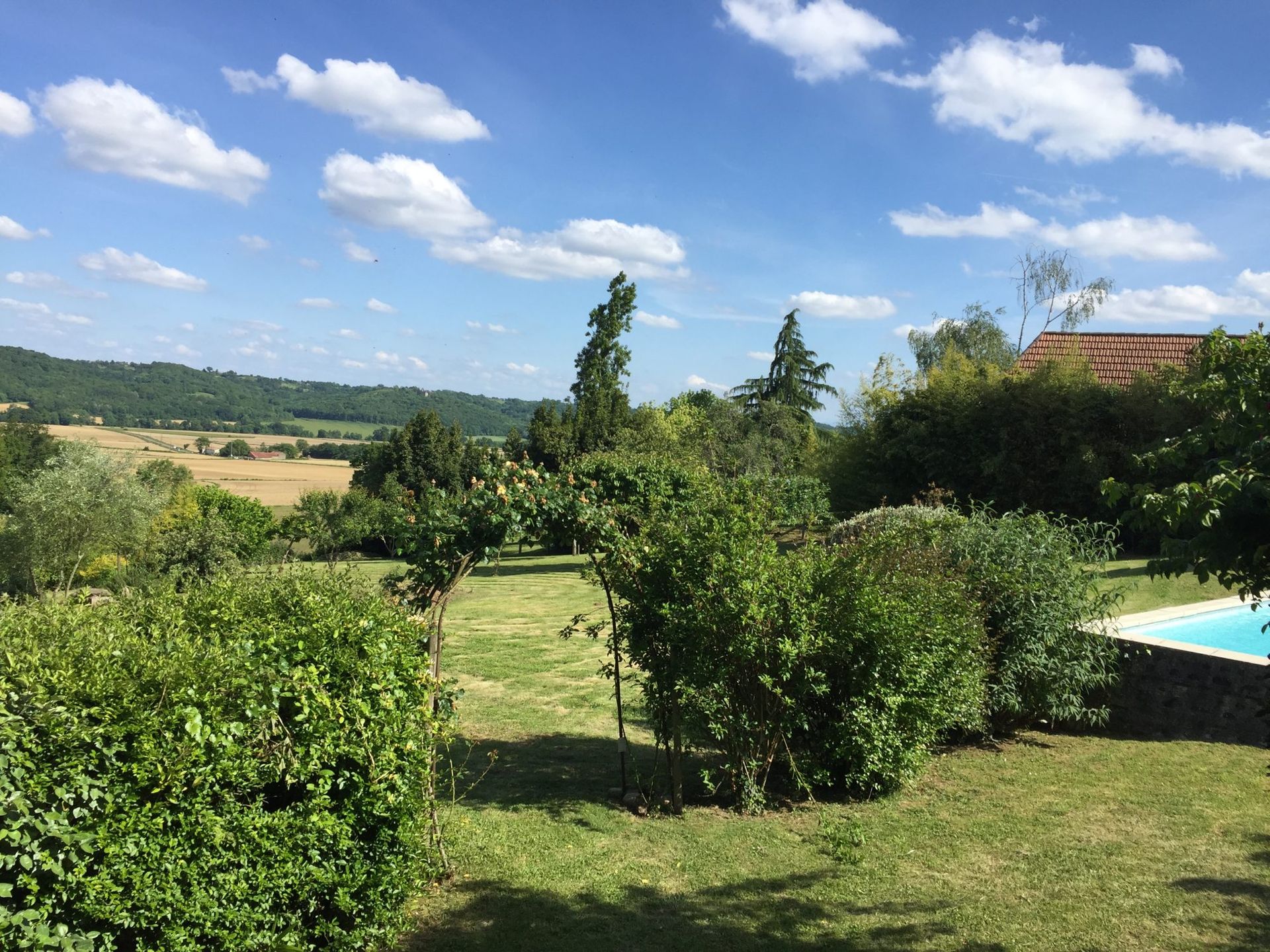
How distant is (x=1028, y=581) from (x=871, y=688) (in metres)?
2.69

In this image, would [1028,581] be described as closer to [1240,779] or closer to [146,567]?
[1240,779]

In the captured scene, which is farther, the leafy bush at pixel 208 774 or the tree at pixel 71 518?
the tree at pixel 71 518

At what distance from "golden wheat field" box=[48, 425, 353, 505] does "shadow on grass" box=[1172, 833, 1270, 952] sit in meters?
50.2

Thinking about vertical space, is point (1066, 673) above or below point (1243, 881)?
above

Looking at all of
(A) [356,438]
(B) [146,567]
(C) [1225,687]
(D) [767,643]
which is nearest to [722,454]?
(B) [146,567]

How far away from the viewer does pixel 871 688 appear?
6.24 metres

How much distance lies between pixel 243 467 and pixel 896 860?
243 feet

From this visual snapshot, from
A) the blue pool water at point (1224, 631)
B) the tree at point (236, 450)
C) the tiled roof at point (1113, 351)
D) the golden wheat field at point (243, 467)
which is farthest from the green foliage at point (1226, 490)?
the tree at point (236, 450)

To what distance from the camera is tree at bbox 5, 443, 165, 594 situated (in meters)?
27.4

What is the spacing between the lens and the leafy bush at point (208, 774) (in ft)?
9.62

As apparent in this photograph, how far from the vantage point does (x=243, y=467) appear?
70.6 m

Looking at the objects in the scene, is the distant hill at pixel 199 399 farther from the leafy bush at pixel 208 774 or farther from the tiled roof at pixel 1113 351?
the leafy bush at pixel 208 774

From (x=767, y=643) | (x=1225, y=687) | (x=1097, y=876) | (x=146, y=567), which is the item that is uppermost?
(x=767, y=643)

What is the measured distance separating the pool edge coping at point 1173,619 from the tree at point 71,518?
29613mm
